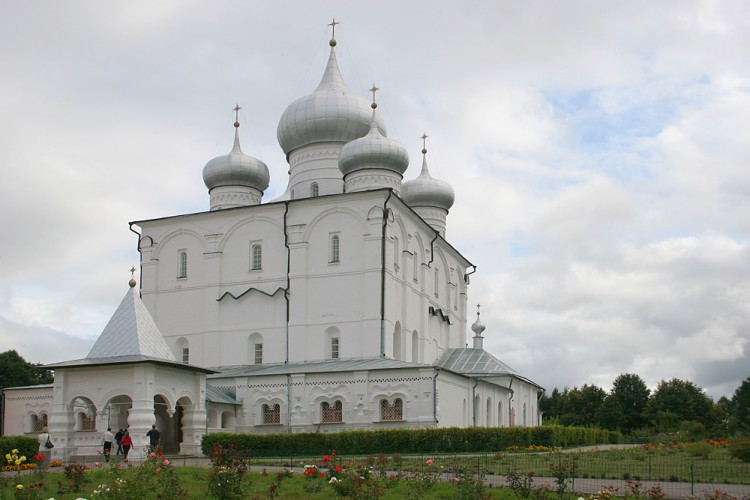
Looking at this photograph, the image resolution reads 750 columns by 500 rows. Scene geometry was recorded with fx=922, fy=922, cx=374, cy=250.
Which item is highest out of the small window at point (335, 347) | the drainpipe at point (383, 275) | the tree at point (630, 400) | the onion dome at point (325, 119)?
the onion dome at point (325, 119)

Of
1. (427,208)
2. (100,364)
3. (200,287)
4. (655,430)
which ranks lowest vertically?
(655,430)

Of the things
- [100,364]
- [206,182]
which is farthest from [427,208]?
[100,364]

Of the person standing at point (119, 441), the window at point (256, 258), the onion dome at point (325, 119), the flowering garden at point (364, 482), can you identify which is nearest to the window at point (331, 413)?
the window at point (256, 258)

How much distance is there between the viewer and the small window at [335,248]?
108ft

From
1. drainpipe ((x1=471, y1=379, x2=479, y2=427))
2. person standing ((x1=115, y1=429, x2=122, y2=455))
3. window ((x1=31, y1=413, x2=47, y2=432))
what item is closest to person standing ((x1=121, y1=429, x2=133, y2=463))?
person standing ((x1=115, y1=429, x2=122, y2=455))

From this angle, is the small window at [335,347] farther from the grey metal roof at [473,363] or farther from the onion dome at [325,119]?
the onion dome at [325,119]

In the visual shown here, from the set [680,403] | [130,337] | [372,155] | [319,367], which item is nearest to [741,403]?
[680,403]

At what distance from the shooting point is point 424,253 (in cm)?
3644

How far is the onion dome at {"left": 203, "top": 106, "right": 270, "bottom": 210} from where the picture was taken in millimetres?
37500

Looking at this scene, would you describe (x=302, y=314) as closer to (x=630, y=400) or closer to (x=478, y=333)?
(x=478, y=333)

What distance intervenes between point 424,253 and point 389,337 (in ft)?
17.6

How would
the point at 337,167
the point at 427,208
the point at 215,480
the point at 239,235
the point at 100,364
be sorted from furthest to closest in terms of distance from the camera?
the point at 427,208
the point at 337,167
the point at 239,235
the point at 100,364
the point at 215,480

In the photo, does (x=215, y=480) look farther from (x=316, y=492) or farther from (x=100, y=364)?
(x=100, y=364)

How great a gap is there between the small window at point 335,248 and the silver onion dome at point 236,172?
6.24 m
